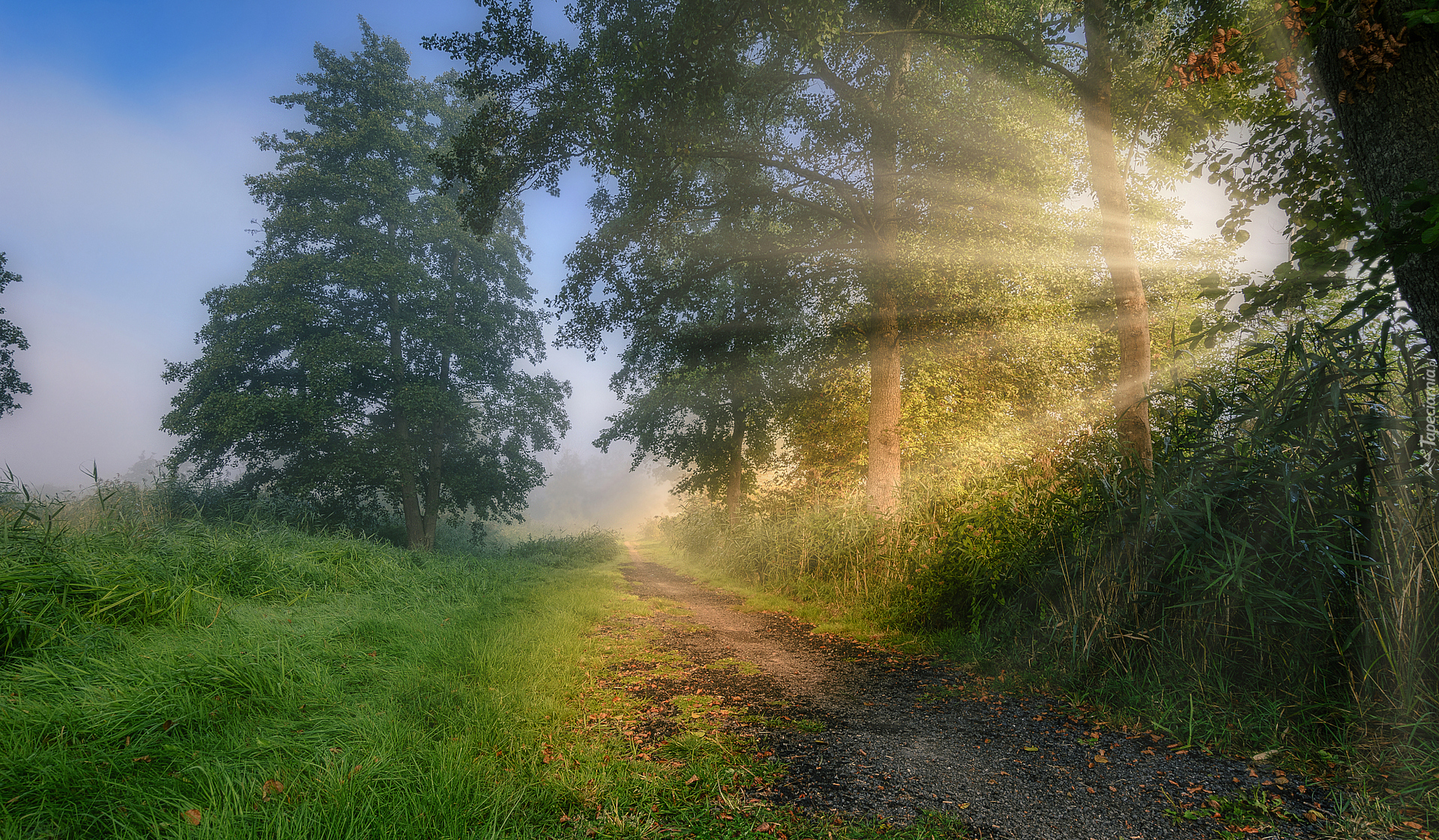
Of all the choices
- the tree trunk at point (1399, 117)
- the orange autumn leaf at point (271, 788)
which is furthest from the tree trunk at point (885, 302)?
the orange autumn leaf at point (271, 788)

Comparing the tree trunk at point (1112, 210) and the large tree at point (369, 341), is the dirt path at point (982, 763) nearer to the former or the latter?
the tree trunk at point (1112, 210)

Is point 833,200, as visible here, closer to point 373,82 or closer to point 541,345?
point 541,345

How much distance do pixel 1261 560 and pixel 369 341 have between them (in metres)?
19.7

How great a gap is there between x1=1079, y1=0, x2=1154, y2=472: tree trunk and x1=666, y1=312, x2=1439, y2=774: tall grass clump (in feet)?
8.84

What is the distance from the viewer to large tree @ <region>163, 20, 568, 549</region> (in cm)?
1605

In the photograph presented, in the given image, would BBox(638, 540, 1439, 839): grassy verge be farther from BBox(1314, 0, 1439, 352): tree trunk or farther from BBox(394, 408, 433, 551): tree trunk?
BBox(394, 408, 433, 551): tree trunk

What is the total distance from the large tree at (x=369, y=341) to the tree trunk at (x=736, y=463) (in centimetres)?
691

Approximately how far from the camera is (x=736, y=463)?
19172mm

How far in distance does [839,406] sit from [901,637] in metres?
9.04

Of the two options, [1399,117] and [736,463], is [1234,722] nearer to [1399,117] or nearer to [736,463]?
[1399,117]

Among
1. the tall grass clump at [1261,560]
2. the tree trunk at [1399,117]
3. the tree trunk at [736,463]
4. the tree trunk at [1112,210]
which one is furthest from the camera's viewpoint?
the tree trunk at [736,463]

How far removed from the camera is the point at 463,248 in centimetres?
1934

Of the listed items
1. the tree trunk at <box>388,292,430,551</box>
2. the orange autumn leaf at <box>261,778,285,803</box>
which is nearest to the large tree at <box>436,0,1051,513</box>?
the orange autumn leaf at <box>261,778,285,803</box>

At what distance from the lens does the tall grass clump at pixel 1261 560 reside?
2.84 meters
